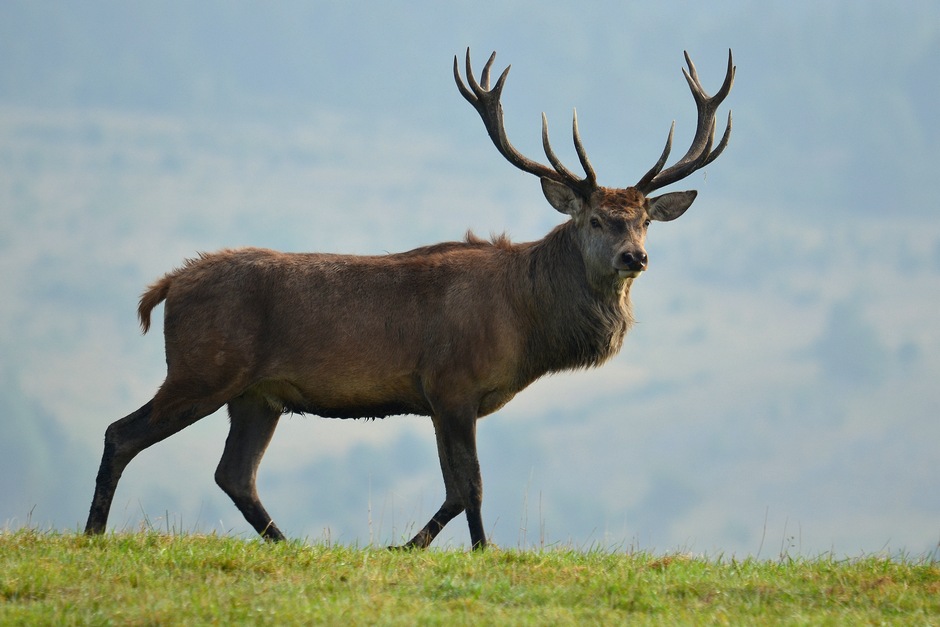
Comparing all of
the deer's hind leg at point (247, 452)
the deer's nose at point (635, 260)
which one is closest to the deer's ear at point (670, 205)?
the deer's nose at point (635, 260)

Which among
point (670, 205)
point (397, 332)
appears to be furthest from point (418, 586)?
point (670, 205)

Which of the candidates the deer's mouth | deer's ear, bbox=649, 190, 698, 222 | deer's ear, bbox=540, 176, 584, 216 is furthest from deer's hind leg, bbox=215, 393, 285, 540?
deer's ear, bbox=649, 190, 698, 222

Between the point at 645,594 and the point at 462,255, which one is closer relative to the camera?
the point at 645,594

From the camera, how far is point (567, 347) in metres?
9.89

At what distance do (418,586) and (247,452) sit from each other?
3.37m

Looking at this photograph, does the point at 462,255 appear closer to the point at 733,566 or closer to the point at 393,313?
the point at 393,313

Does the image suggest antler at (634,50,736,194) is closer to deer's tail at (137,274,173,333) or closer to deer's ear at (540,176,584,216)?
deer's ear at (540,176,584,216)

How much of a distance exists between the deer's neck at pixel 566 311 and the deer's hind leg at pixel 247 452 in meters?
2.34

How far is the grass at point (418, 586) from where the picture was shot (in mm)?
6422

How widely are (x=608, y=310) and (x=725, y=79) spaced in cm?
270

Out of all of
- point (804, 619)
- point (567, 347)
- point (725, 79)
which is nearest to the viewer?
point (804, 619)

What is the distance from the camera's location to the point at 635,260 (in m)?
9.29

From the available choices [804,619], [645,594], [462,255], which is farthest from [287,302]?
[804,619]

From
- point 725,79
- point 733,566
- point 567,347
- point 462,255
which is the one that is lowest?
point 733,566
